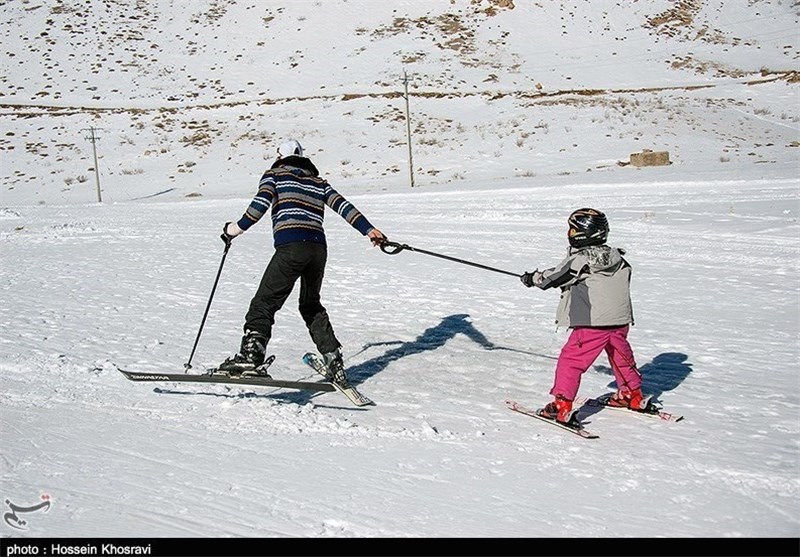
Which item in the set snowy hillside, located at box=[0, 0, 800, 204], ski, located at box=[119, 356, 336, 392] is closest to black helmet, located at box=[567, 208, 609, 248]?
ski, located at box=[119, 356, 336, 392]

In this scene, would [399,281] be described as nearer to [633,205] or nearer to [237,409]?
[237,409]

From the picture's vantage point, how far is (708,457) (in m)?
4.97

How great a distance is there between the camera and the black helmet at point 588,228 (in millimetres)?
5609

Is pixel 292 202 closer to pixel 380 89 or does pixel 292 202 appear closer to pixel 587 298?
pixel 587 298

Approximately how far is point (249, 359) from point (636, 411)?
2.95 meters

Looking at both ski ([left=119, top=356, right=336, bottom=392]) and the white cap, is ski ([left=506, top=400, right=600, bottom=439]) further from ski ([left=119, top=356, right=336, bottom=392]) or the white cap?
the white cap

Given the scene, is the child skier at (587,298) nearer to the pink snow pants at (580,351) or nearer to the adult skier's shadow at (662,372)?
the pink snow pants at (580,351)

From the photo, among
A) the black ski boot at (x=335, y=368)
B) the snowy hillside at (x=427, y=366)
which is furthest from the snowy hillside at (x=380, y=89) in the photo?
the black ski boot at (x=335, y=368)

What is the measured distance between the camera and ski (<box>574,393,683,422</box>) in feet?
18.9

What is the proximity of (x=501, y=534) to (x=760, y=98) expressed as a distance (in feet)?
162

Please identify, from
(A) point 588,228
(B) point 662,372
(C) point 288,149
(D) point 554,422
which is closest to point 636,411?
(D) point 554,422

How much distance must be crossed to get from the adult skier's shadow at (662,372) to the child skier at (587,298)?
3.71 ft

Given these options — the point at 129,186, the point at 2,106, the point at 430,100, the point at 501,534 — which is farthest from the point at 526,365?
the point at 2,106

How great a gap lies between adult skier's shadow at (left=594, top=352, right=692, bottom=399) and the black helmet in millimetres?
1586
